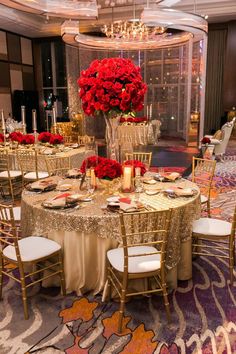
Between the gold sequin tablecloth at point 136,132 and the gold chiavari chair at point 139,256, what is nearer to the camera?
the gold chiavari chair at point 139,256

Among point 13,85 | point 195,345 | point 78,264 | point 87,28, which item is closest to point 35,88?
point 13,85

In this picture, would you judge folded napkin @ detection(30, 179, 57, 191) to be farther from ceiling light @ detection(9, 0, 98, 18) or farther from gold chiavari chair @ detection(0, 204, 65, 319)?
ceiling light @ detection(9, 0, 98, 18)

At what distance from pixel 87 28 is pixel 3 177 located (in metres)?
8.81

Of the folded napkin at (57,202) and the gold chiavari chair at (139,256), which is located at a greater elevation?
the folded napkin at (57,202)

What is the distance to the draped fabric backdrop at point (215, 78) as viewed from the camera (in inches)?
463

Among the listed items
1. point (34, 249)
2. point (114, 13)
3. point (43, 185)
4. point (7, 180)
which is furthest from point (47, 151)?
point (114, 13)

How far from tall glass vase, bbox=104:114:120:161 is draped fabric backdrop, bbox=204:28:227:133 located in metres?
10.0

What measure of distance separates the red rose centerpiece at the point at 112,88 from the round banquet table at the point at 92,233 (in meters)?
0.81

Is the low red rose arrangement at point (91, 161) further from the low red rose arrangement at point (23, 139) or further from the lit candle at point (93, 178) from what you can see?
the low red rose arrangement at point (23, 139)

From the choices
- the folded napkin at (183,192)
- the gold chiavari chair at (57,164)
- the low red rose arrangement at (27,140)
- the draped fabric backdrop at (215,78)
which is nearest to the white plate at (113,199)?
the folded napkin at (183,192)

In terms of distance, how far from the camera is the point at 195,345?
7.40 ft

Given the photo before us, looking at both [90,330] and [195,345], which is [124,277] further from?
[195,345]

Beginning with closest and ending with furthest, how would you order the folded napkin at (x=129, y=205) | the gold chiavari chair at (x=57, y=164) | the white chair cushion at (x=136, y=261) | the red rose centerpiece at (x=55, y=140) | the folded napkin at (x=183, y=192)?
the white chair cushion at (x=136, y=261), the folded napkin at (x=129, y=205), the folded napkin at (x=183, y=192), the gold chiavari chair at (x=57, y=164), the red rose centerpiece at (x=55, y=140)

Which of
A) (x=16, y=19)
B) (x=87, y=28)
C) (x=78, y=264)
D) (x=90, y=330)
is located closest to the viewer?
(x=90, y=330)
